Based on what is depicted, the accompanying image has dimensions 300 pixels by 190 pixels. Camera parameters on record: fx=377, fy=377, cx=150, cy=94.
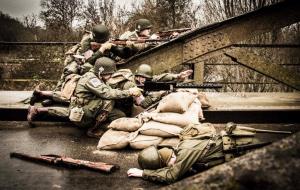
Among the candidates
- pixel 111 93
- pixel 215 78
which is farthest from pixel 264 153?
pixel 215 78

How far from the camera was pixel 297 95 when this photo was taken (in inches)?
313

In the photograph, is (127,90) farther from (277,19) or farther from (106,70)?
(277,19)

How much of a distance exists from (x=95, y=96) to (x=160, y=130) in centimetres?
144

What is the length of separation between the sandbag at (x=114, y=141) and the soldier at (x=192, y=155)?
1031 millimetres

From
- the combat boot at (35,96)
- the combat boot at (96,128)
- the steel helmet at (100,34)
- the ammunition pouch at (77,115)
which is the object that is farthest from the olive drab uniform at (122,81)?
the combat boot at (35,96)

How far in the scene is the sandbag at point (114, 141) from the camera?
16.6ft

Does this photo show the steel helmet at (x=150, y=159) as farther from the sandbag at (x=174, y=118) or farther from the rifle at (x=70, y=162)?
the sandbag at (x=174, y=118)

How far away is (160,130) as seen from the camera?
16.3 ft

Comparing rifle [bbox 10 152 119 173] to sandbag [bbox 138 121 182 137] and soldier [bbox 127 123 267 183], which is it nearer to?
soldier [bbox 127 123 267 183]

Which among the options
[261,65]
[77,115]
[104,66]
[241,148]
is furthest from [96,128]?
[261,65]

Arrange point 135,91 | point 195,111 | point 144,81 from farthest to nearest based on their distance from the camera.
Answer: point 144,81, point 135,91, point 195,111

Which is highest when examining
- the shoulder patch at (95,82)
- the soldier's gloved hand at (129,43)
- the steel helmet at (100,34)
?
the steel helmet at (100,34)

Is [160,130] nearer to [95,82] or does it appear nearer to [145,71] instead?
[95,82]

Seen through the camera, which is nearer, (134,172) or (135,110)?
(134,172)
